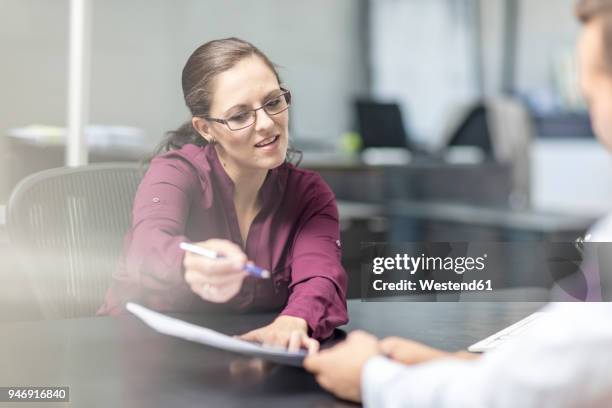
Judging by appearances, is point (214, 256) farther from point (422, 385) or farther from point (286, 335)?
point (422, 385)

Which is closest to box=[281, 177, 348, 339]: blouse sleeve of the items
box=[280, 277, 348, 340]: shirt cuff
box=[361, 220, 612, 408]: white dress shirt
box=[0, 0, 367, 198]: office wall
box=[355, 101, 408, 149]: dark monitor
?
box=[280, 277, 348, 340]: shirt cuff

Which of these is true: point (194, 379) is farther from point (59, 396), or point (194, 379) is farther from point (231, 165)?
point (231, 165)

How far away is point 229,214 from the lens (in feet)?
2.76

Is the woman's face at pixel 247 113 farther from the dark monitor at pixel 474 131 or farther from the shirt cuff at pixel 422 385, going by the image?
the dark monitor at pixel 474 131

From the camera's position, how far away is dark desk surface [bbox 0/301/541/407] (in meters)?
0.60

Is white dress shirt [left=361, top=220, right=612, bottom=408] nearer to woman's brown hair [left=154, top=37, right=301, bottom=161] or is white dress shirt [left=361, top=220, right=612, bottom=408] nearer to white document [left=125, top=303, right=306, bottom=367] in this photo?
white document [left=125, top=303, right=306, bottom=367]

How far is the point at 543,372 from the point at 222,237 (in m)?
0.39

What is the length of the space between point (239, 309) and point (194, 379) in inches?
7.8

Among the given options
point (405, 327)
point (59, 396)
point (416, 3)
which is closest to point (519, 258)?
point (405, 327)

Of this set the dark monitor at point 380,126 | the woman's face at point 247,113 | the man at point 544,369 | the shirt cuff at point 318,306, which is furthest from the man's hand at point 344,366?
the dark monitor at point 380,126

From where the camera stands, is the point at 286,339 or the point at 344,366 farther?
the point at 286,339

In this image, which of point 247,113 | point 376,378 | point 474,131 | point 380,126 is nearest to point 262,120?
point 247,113

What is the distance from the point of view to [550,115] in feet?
14.5

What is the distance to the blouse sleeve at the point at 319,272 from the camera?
799mm
